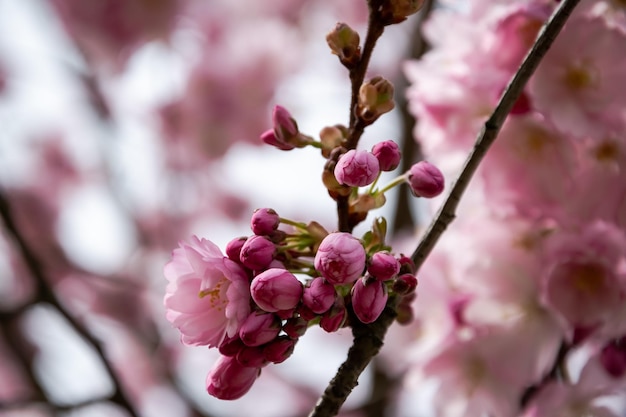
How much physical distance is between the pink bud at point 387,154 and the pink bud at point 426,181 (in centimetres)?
4

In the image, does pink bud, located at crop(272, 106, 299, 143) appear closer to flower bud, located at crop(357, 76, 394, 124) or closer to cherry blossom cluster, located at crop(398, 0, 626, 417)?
flower bud, located at crop(357, 76, 394, 124)

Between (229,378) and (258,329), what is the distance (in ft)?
0.20

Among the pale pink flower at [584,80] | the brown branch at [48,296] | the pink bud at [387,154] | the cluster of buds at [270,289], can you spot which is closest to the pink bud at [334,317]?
the cluster of buds at [270,289]

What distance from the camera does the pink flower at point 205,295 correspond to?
51 centimetres

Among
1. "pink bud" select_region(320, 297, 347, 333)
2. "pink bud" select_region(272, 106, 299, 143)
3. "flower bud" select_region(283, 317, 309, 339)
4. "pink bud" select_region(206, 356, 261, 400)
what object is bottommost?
"pink bud" select_region(206, 356, 261, 400)

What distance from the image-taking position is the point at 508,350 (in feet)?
2.97

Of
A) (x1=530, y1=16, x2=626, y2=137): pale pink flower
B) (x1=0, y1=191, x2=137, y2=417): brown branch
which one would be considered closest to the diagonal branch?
(x1=530, y1=16, x2=626, y2=137): pale pink flower

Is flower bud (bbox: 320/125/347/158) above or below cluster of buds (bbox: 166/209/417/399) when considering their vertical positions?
above

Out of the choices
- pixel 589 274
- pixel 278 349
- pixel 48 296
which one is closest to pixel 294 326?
pixel 278 349

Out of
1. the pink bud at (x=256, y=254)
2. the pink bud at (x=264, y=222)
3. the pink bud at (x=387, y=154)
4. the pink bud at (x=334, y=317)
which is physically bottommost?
the pink bud at (x=334, y=317)

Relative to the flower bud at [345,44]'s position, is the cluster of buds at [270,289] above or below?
below

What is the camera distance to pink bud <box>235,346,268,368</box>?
1.70ft

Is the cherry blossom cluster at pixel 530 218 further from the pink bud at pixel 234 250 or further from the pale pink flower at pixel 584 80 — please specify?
the pink bud at pixel 234 250

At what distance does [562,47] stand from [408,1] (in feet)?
1.21
